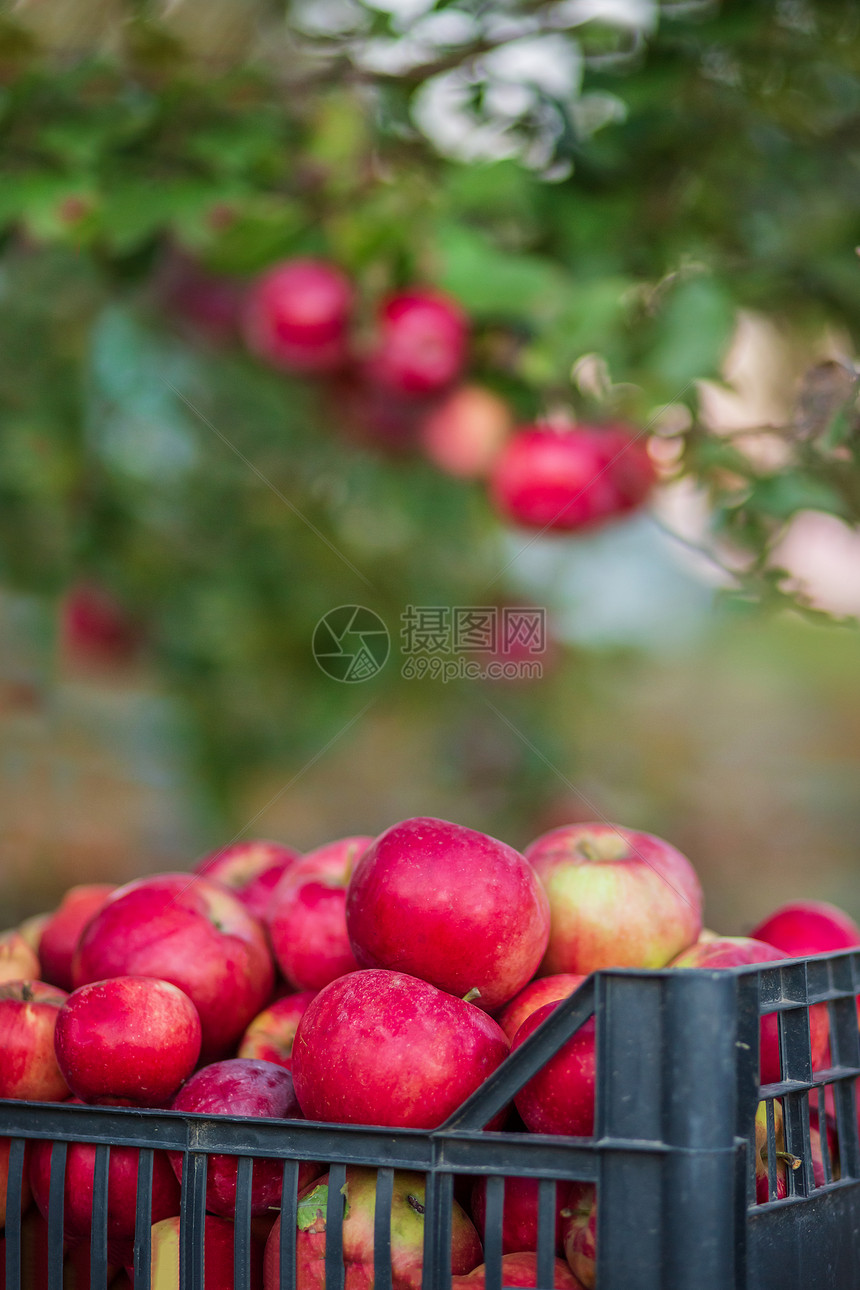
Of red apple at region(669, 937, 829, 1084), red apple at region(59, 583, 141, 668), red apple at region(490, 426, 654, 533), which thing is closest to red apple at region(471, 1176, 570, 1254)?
red apple at region(669, 937, 829, 1084)

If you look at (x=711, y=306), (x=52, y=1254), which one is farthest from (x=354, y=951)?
(x=711, y=306)

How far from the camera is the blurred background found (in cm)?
91

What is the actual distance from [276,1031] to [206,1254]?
0.11 metres

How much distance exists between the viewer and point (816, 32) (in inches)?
40.1

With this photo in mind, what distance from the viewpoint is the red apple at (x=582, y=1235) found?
42 cm

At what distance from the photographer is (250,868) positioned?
0.75 metres

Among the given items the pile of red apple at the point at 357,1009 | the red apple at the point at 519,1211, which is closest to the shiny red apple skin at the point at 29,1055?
the pile of red apple at the point at 357,1009

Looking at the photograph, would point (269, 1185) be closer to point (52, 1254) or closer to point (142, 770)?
point (52, 1254)

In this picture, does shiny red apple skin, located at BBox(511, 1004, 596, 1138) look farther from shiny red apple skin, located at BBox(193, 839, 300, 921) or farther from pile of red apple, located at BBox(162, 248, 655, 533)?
pile of red apple, located at BBox(162, 248, 655, 533)

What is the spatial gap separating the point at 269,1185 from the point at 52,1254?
0.29 feet

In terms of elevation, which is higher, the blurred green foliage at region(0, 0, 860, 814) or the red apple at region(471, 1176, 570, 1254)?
the blurred green foliage at region(0, 0, 860, 814)

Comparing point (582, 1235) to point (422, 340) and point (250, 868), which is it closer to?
point (250, 868)

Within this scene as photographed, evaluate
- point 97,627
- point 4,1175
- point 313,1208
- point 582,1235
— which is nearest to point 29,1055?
point 4,1175

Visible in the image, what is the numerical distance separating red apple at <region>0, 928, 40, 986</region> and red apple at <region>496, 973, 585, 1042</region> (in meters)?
0.27
